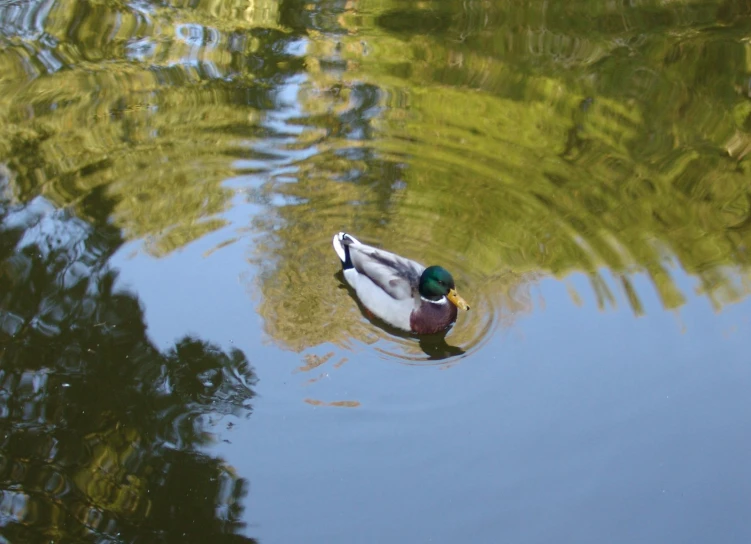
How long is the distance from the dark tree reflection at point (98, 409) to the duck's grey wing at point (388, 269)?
1.17 meters

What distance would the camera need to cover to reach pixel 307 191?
761 centimetres

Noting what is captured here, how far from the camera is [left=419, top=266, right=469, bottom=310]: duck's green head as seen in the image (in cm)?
648

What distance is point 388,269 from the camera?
679 cm

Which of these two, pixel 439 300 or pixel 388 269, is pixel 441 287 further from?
pixel 388 269

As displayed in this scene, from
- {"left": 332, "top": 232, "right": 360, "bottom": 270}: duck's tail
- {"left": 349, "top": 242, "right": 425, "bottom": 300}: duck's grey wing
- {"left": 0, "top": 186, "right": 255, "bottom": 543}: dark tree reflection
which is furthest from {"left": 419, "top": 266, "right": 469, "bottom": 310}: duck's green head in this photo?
{"left": 0, "top": 186, "right": 255, "bottom": 543}: dark tree reflection

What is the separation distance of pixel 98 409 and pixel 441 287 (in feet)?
7.86

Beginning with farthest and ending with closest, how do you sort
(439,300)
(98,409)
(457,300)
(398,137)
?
1. (398,137)
2. (439,300)
3. (457,300)
4. (98,409)

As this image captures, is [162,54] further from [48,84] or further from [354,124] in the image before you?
[354,124]

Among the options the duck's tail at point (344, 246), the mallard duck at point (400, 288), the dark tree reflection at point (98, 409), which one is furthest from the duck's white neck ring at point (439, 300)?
the dark tree reflection at point (98, 409)

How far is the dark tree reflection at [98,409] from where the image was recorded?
5.21 metres

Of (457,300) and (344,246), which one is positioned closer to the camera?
(457,300)

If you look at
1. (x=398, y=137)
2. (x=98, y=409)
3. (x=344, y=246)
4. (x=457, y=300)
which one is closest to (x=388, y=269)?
(x=344, y=246)

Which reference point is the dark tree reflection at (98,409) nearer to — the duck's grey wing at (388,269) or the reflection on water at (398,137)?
the reflection on water at (398,137)

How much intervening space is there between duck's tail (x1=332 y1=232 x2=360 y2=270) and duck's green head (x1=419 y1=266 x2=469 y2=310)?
2.14 ft
